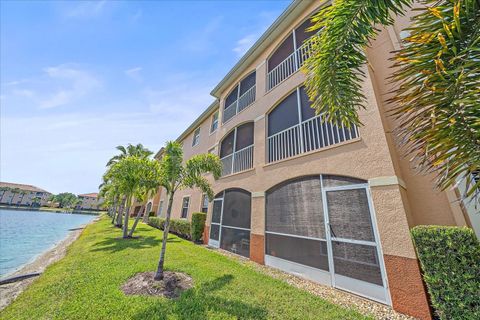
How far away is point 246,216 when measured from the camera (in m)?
9.33

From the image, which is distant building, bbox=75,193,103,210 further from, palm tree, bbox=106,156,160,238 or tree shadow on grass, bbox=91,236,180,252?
tree shadow on grass, bbox=91,236,180,252

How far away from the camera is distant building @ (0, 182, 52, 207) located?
72.4 metres

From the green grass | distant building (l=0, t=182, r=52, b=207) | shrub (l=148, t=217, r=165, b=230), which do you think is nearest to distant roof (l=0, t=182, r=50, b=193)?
distant building (l=0, t=182, r=52, b=207)

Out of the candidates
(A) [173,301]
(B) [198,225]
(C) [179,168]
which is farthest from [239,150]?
(A) [173,301]

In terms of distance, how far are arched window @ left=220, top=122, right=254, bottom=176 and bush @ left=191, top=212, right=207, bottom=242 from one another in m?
3.51

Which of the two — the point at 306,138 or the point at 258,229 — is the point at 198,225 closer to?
the point at 258,229

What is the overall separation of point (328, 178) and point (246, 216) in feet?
15.3

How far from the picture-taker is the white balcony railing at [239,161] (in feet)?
34.2

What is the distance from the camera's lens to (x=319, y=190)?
636 centimetres

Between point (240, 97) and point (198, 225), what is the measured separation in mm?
9219

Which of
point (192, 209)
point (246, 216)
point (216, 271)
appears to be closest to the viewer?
point (216, 271)

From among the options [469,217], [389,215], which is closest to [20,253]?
[389,215]

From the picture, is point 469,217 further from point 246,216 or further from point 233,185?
point 233,185

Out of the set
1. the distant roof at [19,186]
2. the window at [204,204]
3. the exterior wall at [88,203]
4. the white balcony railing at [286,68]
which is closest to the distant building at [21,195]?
the distant roof at [19,186]
